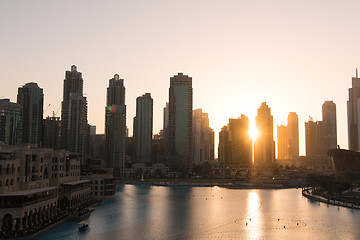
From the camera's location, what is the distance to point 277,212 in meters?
106

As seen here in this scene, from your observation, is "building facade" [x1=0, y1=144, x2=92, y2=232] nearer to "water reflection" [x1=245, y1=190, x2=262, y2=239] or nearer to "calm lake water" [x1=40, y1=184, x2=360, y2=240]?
"calm lake water" [x1=40, y1=184, x2=360, y2=240]

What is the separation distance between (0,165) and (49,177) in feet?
79.3

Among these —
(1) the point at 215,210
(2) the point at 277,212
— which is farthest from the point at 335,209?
(1) the point at 215,210

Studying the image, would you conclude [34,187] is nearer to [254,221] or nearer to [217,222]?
[217,222]

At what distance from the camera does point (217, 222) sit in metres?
88.4

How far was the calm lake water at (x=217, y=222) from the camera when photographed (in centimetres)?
7406

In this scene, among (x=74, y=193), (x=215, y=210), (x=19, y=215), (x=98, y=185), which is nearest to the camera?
(x=19, y=215)

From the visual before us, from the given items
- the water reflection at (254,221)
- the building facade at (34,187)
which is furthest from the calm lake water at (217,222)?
the building facade at (34,187)

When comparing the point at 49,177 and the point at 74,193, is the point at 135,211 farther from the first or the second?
the point at 49,177

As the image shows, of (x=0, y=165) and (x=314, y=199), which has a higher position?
(x=0, y=165)

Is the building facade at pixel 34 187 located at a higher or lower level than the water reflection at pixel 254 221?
higher

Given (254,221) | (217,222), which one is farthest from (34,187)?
(254,221)

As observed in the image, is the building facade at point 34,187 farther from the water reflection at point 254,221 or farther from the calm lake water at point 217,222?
the water reflection at point 254,221

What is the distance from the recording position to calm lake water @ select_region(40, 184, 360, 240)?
7406 centimetres
